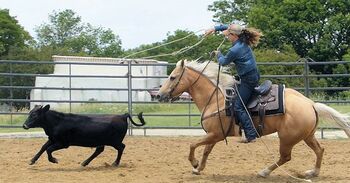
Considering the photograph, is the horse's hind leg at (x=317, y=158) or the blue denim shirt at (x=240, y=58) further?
the horse's hind leg at (x=317, y=158)

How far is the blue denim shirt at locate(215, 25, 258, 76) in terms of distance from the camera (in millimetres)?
7832

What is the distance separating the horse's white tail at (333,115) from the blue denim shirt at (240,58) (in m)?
1.03

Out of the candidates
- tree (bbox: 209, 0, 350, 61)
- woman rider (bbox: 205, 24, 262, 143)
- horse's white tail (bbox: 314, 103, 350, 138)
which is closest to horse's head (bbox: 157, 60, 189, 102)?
woman rider (bbox: 205, 24, 262, 143)

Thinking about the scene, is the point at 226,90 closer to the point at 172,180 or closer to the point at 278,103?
the point at 278,103

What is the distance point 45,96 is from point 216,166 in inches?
644

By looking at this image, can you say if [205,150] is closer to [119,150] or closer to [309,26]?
[119,150]

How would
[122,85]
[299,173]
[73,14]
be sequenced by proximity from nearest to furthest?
[299,173]
[122,85]
[73,14]

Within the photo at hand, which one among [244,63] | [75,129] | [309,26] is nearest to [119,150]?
[75,129]

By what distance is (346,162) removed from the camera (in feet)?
31.1

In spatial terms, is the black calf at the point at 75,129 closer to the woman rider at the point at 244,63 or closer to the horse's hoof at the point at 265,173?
the woman rider at the point at 244,63

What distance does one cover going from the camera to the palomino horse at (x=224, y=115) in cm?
775

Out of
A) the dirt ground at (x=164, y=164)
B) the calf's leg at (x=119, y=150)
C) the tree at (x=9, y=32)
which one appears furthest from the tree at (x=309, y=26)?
the calf's leg at (x=119, y=150)

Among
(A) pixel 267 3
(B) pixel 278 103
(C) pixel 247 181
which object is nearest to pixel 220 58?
(B) pixel 278 103

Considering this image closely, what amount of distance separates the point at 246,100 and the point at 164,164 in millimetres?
2149
